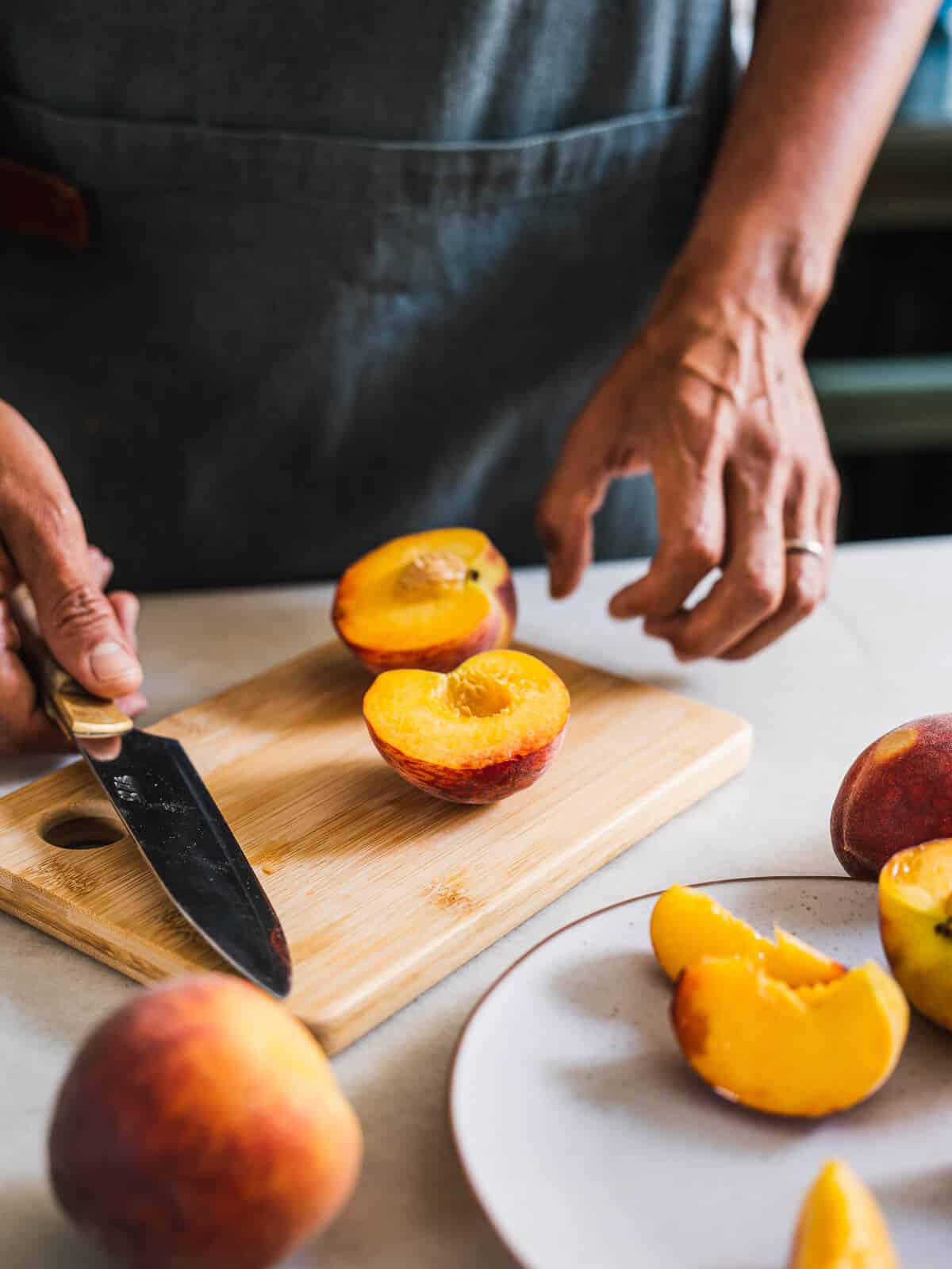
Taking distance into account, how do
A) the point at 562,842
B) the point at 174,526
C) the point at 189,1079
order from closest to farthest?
the point at 189,1079, the point at 562,842, the point at 174,526

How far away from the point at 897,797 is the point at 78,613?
676 millimetres

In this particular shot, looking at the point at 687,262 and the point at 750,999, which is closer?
the point at 750,999

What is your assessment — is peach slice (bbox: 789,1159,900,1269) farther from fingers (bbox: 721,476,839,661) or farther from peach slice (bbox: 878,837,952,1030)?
fingers (bbox: 721,476,839,661)

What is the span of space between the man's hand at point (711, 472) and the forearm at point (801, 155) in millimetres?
42

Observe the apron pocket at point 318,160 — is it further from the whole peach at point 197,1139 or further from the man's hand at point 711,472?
the whole peach at point 197,1139

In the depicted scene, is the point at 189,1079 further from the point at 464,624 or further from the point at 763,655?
the point at 763,655

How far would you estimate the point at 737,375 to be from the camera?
133cm

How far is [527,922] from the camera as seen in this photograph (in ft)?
3.10

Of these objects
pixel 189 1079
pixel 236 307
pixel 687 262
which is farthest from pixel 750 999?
pixel 236 307

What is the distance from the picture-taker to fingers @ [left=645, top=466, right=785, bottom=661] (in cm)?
124

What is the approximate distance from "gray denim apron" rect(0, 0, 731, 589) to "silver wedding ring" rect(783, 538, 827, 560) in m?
0.44

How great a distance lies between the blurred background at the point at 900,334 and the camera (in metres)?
2.88

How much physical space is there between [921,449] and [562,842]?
8.83 feet

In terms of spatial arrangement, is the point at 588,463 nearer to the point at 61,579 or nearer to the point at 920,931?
the point at 61,579
